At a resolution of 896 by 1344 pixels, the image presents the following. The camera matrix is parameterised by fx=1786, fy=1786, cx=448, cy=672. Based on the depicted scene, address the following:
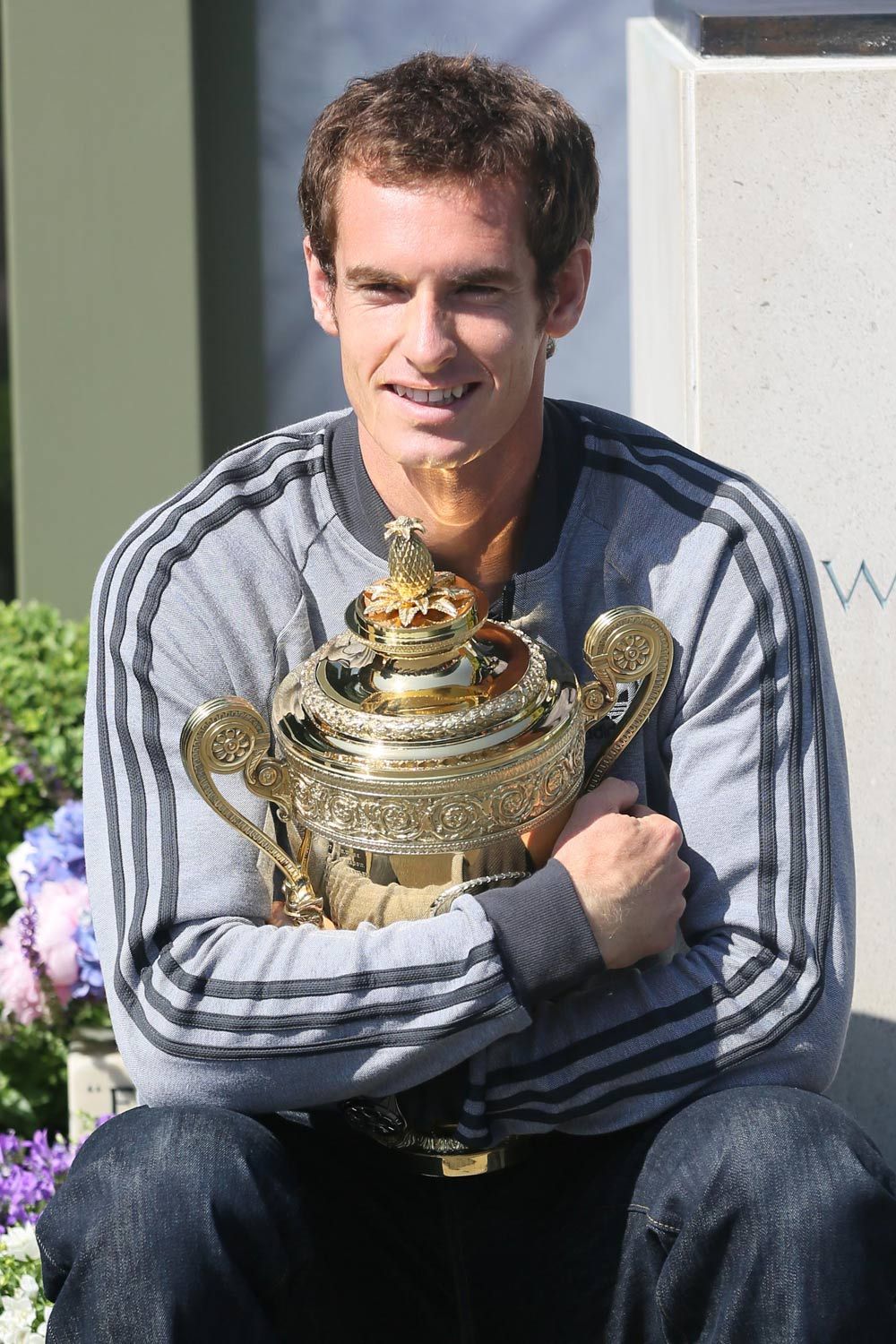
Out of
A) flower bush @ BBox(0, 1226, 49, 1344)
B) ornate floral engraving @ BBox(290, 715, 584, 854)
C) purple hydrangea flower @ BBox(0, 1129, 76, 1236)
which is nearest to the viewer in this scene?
ornate floral engraving @ BBox(290, 715, 584, 854)

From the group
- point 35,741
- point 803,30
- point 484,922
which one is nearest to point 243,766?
point 484,922

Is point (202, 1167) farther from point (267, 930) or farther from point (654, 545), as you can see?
point (654, 545)

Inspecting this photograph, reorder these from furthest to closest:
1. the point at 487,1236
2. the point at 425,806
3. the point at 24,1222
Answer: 1. the point at 24,1222
2. the point at 487,1236
3. the point at 425,806

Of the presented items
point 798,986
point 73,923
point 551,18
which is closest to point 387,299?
point 798,986

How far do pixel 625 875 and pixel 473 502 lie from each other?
0.52m

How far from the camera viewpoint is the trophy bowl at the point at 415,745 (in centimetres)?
180

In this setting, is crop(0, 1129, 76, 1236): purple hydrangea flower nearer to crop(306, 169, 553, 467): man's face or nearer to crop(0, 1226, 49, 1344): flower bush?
crop(0, 1226, 49, 1344): flower bush

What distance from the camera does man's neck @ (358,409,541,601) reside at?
2.14 metres

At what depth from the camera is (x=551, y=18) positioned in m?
4.45

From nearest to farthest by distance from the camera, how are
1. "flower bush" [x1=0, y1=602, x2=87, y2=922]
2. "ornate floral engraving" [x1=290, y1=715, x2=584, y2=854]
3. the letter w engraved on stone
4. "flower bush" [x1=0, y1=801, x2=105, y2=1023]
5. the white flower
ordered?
"ornate floral engraving" [x1=290, y1=715, x2=584, y2=854] < the white flower < the letter w engraved on stone < "flower bush" [x1=0, y1=801, x2=105, y2=1023] < "flower bush" [x1=0, y1=602, x2=87, y2=922]

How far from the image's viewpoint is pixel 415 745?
70.9 inches

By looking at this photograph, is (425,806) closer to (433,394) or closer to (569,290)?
(433,394)

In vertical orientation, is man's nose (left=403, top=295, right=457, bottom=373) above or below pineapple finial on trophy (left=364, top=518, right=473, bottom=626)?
above

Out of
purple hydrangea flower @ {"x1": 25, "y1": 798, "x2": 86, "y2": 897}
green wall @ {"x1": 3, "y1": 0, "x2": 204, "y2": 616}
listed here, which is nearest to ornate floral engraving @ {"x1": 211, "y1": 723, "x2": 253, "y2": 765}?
purple hydrangea flower @ {"x1": 25, "y1": 798, "x2": 86, "y2": 897}
